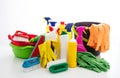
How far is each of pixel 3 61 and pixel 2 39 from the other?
66 cm

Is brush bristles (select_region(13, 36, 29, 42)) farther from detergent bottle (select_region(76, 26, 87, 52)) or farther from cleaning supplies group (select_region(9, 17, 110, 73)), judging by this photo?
detergent bottle (select_region(76, 26, 87, 52))

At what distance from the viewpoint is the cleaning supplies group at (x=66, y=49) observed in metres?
0.90

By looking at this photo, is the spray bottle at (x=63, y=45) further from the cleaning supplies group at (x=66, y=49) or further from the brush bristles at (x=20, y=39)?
the brush bristles at (x=20, y=39)

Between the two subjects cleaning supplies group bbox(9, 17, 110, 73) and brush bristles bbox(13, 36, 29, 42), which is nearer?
cleaning supplies group bbox(9, 17, 110, 73)

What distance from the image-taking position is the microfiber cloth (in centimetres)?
92

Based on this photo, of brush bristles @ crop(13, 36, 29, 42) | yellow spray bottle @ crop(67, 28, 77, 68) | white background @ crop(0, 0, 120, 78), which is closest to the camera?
yellow spray bottle @ crop(67, 28, 77, 68)

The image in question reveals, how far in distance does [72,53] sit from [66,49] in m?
0.04

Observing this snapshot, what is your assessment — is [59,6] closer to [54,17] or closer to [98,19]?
[54,17]

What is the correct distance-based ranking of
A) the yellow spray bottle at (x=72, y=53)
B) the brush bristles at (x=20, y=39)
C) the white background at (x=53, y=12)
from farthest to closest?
the white background at (x=53, y=12) → the brush bristles at (x=20, y=39) → the yellow spray bottle at (x=72, y=53)

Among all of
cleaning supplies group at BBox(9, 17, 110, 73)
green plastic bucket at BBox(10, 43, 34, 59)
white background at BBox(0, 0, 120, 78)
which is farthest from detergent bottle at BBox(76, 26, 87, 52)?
white background at BBox(0, 0, 120, 78)

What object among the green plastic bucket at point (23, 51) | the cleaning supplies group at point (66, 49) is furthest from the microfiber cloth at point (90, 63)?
the green plastic bucket at point (23, 51)

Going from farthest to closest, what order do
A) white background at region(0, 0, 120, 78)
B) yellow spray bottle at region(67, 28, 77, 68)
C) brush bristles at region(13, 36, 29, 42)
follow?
white background at region(0, 0, 120, 78)
brush bristles at region(13, 36, 29, 42)
yellow spray bottle at region(67, 28, 77, 68)

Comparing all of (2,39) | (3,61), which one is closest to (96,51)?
(3,61)

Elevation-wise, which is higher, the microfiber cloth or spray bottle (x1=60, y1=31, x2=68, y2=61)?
spray bottle (x1=60, y1=31, x2=68, y2=61)
